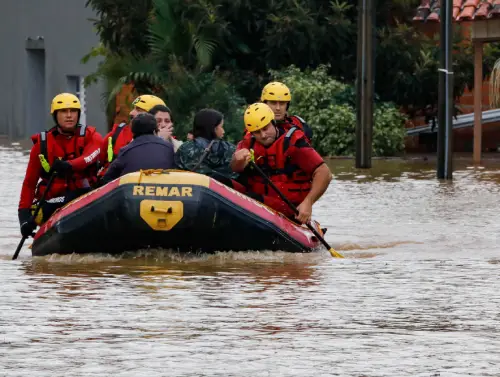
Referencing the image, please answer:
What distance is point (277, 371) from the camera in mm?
9391

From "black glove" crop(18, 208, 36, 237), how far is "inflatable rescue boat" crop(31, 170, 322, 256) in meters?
0.47

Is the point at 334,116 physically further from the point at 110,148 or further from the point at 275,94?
the point at 110,148

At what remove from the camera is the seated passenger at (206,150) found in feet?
52.2

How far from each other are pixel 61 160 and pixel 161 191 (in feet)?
4.65

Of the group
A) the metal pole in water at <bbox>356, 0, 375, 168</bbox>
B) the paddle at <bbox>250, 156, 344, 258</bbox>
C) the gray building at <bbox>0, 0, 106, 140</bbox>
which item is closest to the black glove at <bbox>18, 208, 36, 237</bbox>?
the paddle at <bbox>250, 156, 344, 258</bbox>

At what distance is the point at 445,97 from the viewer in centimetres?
2823

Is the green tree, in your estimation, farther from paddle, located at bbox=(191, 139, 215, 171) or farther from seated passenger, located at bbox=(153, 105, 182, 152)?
paddle, located at bbox=(191, 139, 215, 171)

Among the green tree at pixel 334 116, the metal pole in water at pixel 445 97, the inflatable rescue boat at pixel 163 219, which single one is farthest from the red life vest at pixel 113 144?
the green tree at pixel 334 116

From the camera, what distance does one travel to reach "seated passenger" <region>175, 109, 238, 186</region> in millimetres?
15906

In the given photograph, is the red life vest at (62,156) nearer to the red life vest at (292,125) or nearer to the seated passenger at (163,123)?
the seated passenger at (163,123)

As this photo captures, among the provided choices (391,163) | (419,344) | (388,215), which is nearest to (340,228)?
(388,215)

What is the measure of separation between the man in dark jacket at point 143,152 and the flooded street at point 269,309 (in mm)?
750

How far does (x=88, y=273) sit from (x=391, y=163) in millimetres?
18915

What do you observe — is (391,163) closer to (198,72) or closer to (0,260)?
(198,72)
